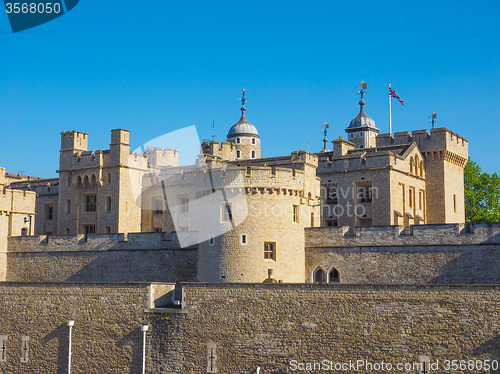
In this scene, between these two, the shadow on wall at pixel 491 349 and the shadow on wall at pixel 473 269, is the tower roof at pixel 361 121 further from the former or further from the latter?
the shadow on wall at pixel 491 349

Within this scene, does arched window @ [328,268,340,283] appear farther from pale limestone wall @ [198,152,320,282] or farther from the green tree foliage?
the green tree foliage

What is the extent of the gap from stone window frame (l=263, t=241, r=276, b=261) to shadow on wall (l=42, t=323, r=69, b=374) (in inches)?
393

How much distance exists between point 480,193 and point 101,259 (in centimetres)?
3322

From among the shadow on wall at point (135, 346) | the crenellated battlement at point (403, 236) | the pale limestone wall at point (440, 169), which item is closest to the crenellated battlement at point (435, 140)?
the pale limestone wall at point (440, 169)

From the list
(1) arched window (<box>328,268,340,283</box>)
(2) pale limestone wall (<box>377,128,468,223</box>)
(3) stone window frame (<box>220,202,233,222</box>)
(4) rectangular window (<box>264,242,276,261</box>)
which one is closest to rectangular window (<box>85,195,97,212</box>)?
(3) stone window frame (<box>220,202,233,222</box>)

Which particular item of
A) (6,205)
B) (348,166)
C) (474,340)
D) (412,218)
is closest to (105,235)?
(6,205)

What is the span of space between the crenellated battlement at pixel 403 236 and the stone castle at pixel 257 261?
7 centimetres

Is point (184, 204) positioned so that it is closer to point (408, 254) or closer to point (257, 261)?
point (257, 261)

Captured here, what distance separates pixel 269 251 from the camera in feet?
117

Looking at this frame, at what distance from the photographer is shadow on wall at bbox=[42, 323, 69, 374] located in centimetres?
3447

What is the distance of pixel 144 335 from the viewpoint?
32.4 meters

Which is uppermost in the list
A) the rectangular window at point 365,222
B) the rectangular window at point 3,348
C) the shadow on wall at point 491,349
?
the rectangular window at point 365,222

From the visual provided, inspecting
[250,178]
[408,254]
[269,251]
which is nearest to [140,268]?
[269,251]

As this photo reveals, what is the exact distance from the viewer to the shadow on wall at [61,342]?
34.5 metres
